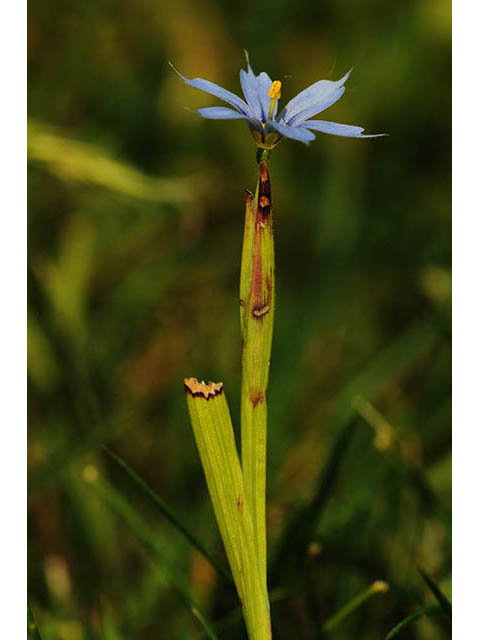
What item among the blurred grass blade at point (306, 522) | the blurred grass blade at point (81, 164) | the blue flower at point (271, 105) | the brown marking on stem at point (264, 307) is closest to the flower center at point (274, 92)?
the blue flower at point (271, 105)

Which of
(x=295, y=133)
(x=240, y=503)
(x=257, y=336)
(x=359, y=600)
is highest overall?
(x=295, y=133)

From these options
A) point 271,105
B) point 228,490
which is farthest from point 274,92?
point 228,490

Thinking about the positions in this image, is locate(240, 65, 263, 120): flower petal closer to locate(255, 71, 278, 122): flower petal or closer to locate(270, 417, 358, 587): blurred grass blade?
locate(255, 71, 278, 122): flower petal

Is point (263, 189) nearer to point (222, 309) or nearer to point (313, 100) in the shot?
point (313, 100)

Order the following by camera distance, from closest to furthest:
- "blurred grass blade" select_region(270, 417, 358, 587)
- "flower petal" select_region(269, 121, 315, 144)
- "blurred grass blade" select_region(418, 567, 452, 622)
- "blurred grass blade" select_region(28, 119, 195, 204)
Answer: "flower petal" select_region(269, 121, 315, 144)
"blurred grass blade" select_region(418, 567, 452, 622)
"blurred grass blade" select_region(270, 417, 358, 587)
"blurred grass blade" select_region(28, 119, 195, 204)

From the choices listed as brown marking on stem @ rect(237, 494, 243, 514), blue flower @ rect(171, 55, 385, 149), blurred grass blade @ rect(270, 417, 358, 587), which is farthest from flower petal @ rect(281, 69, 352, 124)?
blurred grass blade @ rect(270, 417, 358, 587)

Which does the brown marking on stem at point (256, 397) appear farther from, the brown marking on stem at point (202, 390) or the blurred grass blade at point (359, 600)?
the blurred grass blade at point (359, 600)

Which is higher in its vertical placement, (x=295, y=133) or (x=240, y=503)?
(x=295, y=133)
